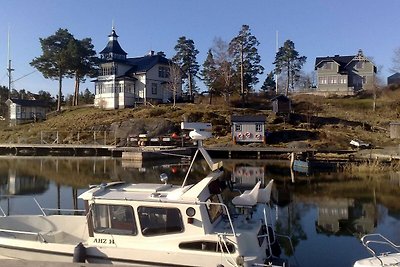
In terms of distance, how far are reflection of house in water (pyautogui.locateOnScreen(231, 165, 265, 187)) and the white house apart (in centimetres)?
3909

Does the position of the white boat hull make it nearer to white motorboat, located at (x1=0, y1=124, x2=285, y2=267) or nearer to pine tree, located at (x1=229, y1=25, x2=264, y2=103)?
white motorboat, located at (x1=0, y1=124, x2=285, y2=267)

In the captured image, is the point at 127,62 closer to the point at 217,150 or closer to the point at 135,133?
the point at 135,133

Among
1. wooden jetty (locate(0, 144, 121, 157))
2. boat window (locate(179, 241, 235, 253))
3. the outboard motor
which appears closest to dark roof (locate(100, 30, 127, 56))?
wooden jetty (locate(0, 144, 121, 157))

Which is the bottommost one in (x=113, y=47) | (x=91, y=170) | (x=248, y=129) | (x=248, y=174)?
(x=248, y=174)

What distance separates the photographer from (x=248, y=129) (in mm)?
52531

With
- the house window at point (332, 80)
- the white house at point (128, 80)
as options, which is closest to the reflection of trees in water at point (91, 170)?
the white house at point (128, 80)

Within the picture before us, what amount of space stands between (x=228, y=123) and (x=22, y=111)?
39.7 m

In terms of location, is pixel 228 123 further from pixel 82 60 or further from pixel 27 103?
pixel 27 103

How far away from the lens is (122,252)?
8.70 m

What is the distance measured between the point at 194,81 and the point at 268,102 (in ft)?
67.5

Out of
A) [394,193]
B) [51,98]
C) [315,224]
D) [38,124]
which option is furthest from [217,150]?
[51,98]

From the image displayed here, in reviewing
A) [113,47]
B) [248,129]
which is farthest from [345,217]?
[113,47]

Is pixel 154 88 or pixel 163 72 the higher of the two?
pixel 163 72

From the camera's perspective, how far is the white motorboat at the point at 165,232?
8.41 metres
